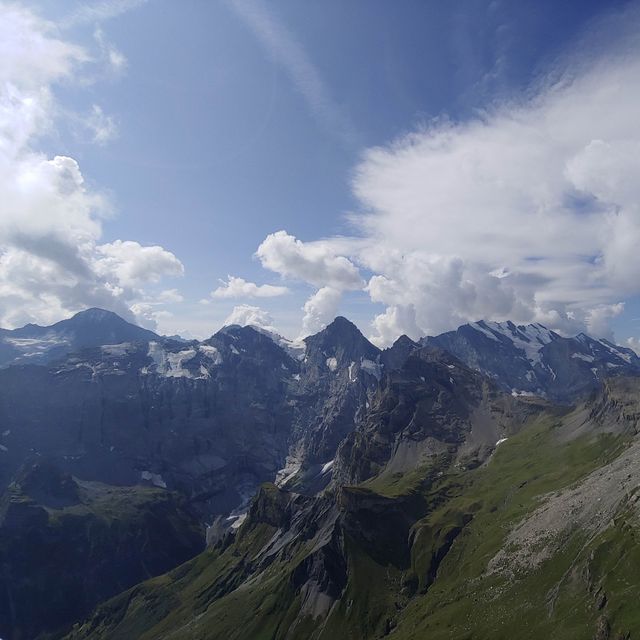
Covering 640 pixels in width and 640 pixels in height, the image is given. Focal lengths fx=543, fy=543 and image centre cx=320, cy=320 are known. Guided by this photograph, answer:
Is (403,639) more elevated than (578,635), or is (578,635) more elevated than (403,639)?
(578,635)

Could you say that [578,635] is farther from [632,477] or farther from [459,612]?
[632,477]

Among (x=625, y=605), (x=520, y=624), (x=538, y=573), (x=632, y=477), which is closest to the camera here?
(x=625, y=605)

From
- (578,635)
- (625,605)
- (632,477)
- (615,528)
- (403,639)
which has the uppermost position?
(632,477)

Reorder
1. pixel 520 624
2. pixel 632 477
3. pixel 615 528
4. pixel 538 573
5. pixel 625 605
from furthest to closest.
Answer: pixel 632 477 < pixel 538 573 < pixel 615 528 < pixel 520 624 < pixel 625 605

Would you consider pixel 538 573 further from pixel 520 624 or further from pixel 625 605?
pixel 625 605

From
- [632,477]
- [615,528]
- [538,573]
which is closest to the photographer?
[615,528]

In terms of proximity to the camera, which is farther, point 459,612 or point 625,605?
point 459,612

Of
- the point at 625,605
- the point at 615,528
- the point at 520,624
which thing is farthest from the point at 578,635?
the point at 615,528

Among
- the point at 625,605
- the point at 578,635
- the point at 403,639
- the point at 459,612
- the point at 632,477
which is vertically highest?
the point at 632,477

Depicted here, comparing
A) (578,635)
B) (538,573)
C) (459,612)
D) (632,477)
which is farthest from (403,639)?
(632,477)
